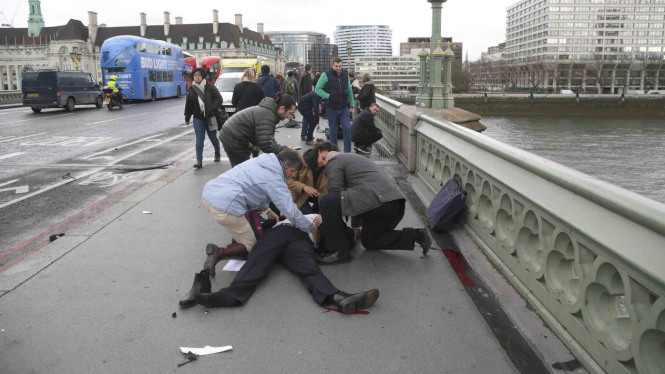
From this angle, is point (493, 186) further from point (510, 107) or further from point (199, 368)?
point (510, 107)

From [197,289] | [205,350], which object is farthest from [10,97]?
[205,350]

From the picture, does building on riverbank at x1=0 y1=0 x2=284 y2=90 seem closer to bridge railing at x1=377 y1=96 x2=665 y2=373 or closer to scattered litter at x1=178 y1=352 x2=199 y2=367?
bridge railing at x1=377 y1=96 x2=665 y2=373

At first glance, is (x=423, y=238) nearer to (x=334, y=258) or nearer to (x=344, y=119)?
(x=334, y=258)

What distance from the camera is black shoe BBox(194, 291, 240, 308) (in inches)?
154

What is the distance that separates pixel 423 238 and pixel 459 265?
1.39 ft

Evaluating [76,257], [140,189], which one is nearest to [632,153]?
[140,189]

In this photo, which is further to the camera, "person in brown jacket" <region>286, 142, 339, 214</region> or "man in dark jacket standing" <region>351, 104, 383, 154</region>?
"man in dark jacket standing" <region>351, 104, 383, 154</region>

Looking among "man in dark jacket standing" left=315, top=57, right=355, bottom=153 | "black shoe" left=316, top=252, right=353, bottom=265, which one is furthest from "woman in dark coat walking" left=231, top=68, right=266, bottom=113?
"black shoe" left=316, top=252, right=353, bottom=265

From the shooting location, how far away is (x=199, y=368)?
317 cm

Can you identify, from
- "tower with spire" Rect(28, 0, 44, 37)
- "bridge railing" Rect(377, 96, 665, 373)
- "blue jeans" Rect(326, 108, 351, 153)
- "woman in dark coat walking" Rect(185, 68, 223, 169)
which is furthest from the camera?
"tower with spire" Rect(28, 0, 44, 37)

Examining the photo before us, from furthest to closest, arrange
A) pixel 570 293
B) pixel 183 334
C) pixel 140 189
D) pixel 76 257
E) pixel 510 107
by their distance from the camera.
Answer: pixel 510 107, pixel 140 189, pixel 76 257, pixel 183 334, pixel 570 293

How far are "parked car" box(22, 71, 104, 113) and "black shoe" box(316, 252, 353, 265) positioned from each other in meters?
25.3

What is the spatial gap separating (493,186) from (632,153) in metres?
38.1

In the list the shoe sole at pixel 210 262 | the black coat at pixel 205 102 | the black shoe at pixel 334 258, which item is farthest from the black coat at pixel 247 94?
the shoe sole at pixel 210 262
